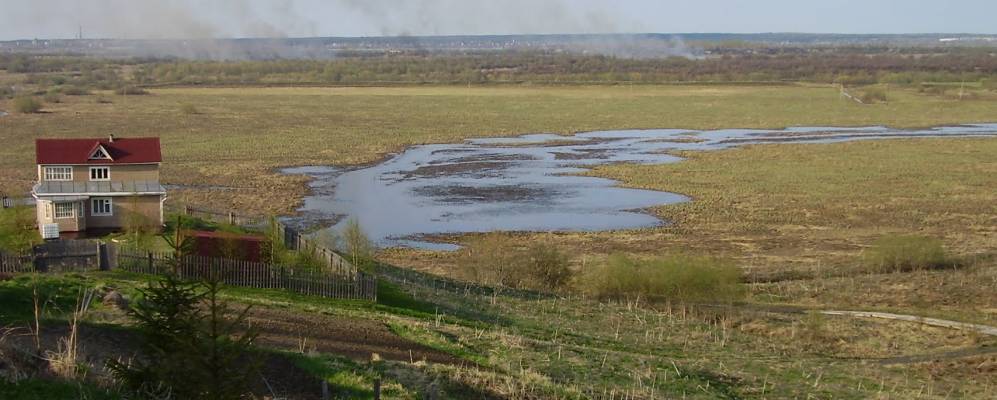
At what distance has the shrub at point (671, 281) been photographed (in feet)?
105

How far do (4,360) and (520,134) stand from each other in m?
77.9

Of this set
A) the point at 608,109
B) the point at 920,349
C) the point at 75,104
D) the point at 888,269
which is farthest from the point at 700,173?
the point at 75,104

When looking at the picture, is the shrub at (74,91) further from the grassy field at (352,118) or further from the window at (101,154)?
A: the window at (101,154)

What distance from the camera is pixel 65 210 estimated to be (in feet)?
109

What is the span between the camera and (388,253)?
1633 inches

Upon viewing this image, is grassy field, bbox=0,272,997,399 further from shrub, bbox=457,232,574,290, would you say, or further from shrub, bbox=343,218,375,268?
shrub, bbox=457,232,574,290

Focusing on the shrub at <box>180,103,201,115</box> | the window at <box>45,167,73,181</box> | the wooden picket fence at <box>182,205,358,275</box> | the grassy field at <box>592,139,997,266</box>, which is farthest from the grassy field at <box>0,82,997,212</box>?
the grassy field at <box>592,139,997,266</box>

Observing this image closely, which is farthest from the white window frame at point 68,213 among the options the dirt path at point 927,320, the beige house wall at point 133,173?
the dirt path at point 927,320

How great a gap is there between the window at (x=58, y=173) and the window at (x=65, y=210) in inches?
75.3

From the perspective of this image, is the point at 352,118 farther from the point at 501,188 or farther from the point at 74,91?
the point at 74,91

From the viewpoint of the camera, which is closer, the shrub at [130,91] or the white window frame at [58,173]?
the white window frame at [58,173]

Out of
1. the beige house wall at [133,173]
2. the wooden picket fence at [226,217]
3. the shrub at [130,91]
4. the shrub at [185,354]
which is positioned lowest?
the shrub at [130,91]

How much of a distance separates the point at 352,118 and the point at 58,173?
223 ft

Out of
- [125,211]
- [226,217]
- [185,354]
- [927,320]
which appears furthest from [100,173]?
[185,354]
